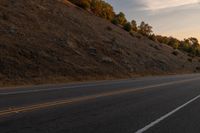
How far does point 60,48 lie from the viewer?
40.6 meters

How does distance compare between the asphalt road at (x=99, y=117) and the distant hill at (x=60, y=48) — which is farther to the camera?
the distant hill at (x=60, y=48)

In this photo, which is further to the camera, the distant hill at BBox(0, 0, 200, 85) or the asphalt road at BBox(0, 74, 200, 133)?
the distant hill at BBox(0, 0, 200, 85)

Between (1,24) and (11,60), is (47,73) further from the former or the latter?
(1,24)

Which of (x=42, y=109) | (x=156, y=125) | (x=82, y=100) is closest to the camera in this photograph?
(x=156, y=125)

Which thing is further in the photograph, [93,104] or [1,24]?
[1,24]

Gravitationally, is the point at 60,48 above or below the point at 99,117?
below

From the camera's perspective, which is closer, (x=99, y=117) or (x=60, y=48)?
(x=99, y=117)

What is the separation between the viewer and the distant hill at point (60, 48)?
31969mm

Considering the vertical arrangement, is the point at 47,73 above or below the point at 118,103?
below

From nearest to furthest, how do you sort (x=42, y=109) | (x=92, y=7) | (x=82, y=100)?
(x=42, y=109), (x=82, y=100), (x=92, y=7)

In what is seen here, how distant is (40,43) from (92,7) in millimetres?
37448

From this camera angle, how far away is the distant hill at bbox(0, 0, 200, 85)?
105 ft

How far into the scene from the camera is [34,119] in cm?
1037

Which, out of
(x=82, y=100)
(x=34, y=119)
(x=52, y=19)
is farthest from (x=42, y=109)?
(x=52, y=19)
